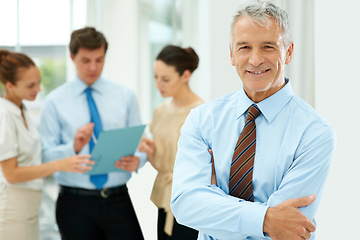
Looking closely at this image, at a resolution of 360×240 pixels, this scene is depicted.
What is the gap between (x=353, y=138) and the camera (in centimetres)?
283

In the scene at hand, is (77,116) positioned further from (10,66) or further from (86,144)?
(10,66)

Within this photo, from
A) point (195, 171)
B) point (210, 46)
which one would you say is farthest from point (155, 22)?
point (195, 171)

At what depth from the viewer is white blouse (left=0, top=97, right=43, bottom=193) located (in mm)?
2346

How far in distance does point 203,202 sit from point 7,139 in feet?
4.51

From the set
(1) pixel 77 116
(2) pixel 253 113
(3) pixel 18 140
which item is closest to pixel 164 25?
(1) pixel 77 116

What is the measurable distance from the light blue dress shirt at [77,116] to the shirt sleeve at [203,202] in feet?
3.87

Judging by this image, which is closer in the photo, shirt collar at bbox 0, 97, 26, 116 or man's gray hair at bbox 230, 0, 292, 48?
man's gray hair at bbox 230, 0, 292, 48

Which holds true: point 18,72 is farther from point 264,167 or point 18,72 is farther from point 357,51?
point 357,51

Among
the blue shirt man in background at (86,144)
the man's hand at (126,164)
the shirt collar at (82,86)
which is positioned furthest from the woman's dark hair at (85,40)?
the man's hand at (126,164)

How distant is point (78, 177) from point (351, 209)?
67.3 inches

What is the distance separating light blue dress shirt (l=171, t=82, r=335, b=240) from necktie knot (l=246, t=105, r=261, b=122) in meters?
0.02

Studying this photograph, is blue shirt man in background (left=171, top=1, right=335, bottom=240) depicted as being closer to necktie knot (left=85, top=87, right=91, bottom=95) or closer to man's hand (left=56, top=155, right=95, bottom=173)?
man's hand (left=56, top=155, right=95, bottom=173)

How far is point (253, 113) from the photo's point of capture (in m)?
1.45

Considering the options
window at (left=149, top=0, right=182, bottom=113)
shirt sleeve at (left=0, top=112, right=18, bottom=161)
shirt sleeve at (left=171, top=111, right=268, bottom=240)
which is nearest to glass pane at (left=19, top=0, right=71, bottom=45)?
window at (left=149, top=0, right=182, bottom=113)
